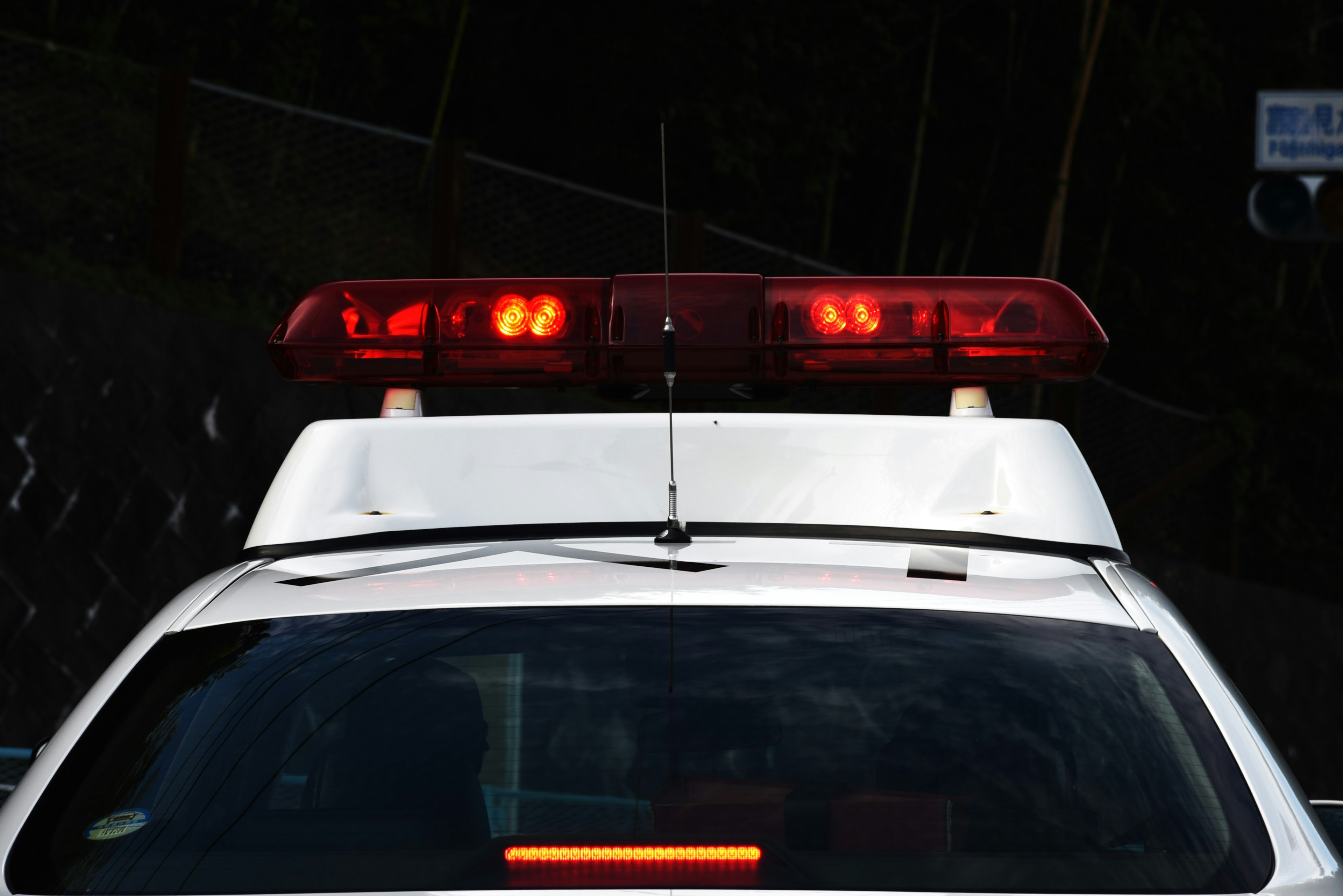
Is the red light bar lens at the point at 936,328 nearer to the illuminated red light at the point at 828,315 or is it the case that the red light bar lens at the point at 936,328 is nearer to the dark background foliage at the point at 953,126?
the illuminated red light at the point at 828,315

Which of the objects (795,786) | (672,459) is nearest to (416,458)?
(672,459)

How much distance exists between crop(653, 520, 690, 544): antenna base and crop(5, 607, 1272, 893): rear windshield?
281 millimetres

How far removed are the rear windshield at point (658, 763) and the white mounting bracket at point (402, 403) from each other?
3.70 feet

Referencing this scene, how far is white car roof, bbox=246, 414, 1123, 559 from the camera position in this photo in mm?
2480

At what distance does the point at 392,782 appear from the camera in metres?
1.91

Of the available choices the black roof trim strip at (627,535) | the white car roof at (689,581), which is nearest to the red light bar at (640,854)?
the white car roof at (689,581)

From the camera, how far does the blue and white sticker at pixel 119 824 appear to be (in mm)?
1781

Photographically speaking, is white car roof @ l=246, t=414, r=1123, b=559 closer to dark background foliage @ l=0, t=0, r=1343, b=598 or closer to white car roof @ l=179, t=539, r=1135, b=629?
white car roof @ l=179, t=539, r=1135, b=629

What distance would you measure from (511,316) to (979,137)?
1708 cm

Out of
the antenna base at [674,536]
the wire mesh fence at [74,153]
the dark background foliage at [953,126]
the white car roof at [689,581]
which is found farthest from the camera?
the dark background foliage at [953,126]

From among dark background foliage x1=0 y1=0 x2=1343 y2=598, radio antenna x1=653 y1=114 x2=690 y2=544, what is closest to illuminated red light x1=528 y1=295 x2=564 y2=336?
radio antenna x1=653 y1=114 x2=690 y2=544

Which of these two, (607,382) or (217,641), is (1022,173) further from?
(217,641)

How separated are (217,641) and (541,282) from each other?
43.9 inches

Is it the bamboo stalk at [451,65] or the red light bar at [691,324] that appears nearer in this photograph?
the red light bar at [691,324]
